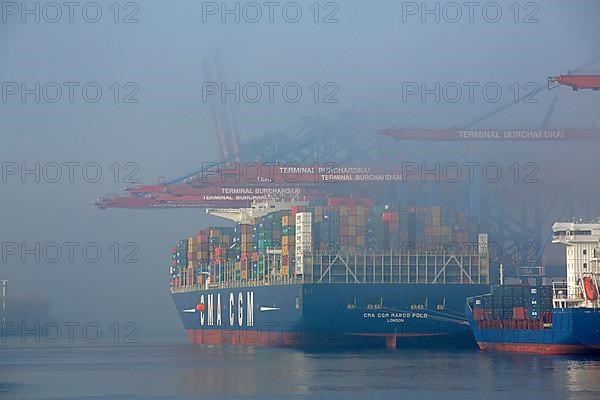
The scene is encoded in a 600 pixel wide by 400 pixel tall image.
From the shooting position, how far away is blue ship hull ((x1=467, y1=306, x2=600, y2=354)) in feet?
189

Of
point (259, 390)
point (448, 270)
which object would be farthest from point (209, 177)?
point (259, 390)

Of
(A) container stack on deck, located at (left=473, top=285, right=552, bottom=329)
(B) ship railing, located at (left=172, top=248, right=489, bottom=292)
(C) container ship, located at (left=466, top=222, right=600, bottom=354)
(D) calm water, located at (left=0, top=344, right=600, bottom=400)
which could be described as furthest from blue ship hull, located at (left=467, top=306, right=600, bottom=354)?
(B) ship railing, located at (left=172, top=248, right=489, bottom=292)

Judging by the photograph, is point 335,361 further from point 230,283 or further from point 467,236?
point 230,283

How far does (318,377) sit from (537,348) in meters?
15.8

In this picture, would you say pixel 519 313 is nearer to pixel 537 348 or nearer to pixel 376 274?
pixel 537 348

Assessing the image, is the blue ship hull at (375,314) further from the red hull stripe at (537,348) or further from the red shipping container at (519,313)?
the red shipping container at (519,313)

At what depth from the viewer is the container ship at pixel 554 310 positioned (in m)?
58.1

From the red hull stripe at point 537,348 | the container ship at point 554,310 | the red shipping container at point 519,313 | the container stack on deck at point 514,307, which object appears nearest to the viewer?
the container ship at point 554,310

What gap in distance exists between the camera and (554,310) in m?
59.1

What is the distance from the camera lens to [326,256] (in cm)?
6819

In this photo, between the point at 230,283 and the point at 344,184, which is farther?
the point at 230,283

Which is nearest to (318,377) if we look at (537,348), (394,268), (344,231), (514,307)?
(537,348)

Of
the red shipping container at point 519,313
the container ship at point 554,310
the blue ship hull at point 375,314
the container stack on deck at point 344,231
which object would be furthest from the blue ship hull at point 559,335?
the container stack on deck at point 344,231

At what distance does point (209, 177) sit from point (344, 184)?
24.7 ft
